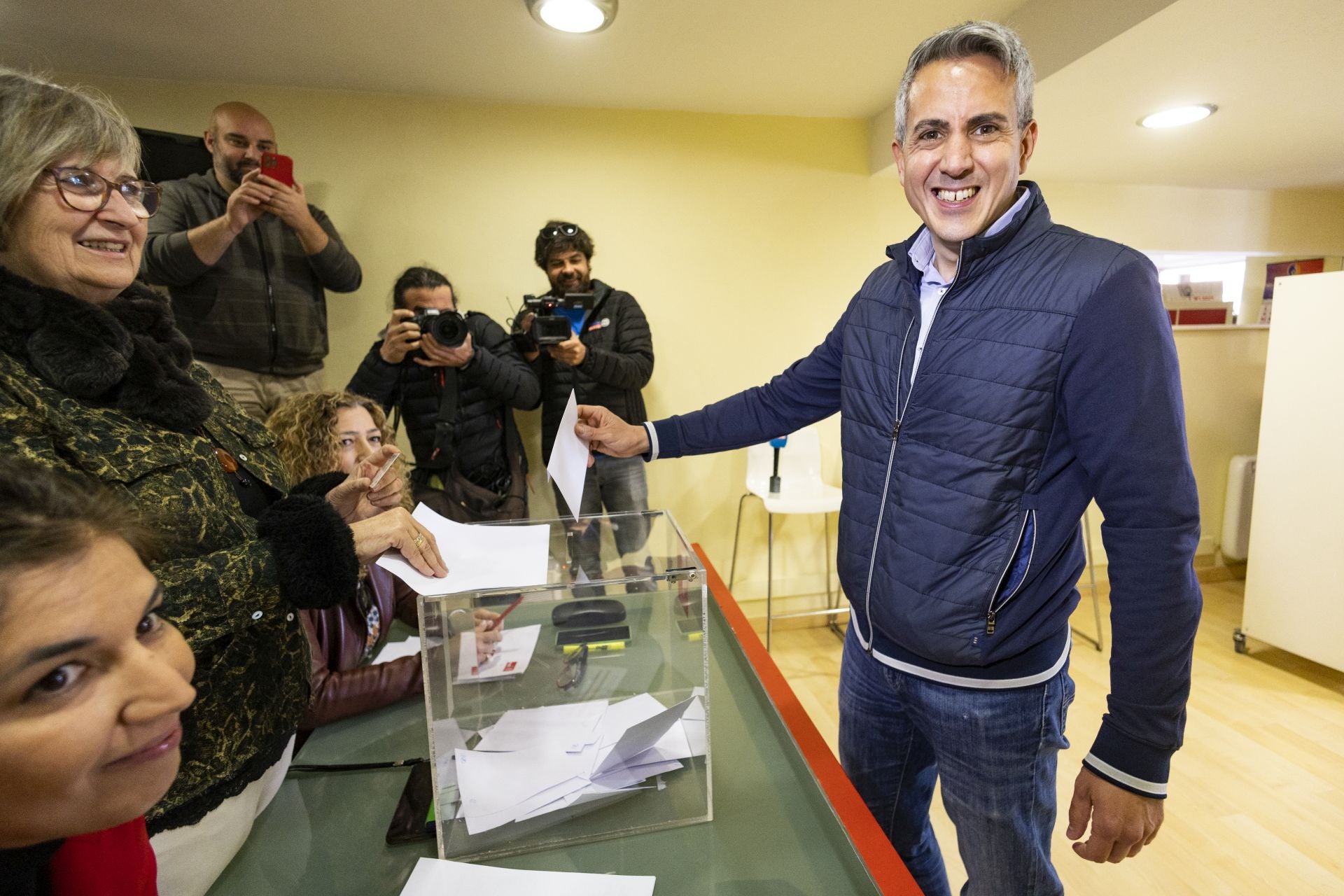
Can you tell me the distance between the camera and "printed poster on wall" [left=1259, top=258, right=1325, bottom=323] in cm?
369

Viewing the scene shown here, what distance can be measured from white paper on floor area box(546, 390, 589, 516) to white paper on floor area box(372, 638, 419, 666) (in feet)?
1.58

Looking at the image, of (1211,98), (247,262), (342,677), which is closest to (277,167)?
(247,262)

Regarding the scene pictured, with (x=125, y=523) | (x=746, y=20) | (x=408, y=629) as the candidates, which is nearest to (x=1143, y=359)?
(x=125, y=523)

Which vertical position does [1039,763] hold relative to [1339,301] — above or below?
below

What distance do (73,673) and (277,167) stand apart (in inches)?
80.2

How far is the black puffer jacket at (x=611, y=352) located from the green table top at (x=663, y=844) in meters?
1.69

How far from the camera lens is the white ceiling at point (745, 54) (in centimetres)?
185

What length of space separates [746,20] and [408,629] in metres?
2.00

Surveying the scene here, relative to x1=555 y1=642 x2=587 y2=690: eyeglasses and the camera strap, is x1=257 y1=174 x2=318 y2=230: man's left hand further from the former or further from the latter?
x1=555 y1=642 x2=587 y2=690: eyeglasses

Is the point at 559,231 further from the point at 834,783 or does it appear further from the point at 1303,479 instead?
the point at 1303,479

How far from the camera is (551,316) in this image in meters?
2.19

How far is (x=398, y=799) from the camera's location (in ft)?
2.74

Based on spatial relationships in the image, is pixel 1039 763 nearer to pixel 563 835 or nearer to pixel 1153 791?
pixel 1153 791

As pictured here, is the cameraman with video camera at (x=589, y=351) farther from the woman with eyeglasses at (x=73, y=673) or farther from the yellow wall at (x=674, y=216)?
the woman with eyeglasses at (x=73, y=673)
